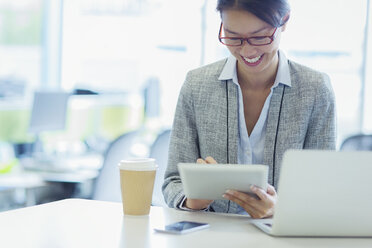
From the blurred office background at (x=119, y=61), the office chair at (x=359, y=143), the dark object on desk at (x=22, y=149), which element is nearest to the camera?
the office chair at (x=359, y=143)

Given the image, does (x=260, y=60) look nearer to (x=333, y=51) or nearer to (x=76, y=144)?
(x=76, y=144)

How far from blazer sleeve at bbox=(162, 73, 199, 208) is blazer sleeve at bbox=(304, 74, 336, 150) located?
0.38 m

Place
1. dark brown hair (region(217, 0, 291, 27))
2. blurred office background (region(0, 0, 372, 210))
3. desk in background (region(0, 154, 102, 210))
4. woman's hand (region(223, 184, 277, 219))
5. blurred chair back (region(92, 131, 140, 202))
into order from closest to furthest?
woman's hand (region(223, 184, 277, 219)) < dark brown hair (region(217, 0, 291, 27)) < blurred chair back (region(92, 131, 140, 202)) < desk in background (region(0, 154, 102, 210)) < blurred office background (region(0, 0, 372, 210))

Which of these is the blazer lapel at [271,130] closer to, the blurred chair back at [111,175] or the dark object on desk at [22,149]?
the blurred chair back at [111,175]

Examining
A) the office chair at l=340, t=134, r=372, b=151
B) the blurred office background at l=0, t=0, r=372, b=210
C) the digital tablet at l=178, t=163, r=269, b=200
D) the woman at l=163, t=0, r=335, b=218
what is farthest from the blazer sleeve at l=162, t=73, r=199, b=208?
the blurred office background at l=0, t=0, r=372, b=210

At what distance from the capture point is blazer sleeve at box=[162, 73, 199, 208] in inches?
77.3

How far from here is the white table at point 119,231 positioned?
4.28 feet

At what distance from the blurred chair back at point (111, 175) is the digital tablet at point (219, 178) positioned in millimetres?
1933

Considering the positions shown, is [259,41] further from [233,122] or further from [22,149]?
[22,149]

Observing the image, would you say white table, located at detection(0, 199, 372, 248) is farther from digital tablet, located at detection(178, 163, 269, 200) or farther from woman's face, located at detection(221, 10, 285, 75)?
woman's face, located at detection(221, 10, 285, 75)

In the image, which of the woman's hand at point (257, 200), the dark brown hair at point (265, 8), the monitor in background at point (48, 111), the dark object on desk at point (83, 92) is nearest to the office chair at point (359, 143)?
the dark brown hair at point (265, 8)

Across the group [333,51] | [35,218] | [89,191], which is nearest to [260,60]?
[35,218]

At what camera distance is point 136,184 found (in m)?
1.59

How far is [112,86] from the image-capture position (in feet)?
21.6
